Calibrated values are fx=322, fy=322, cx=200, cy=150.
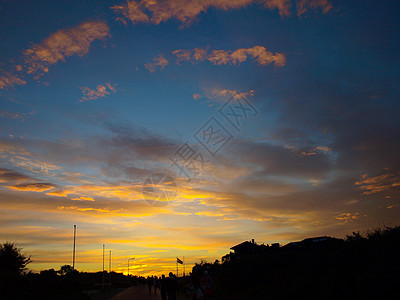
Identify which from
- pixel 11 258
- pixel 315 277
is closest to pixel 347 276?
A: pixel 315 277

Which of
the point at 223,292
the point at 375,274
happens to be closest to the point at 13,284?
the point at 223,292

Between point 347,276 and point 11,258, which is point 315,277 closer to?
point 347,276

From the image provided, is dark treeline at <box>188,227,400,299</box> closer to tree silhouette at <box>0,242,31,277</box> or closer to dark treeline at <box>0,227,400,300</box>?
dark treeline at <box>0,227,400,300</box>

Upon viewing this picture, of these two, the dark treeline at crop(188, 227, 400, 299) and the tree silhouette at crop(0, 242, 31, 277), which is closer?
the dark treeline at crop(188, 227, 400, 299)

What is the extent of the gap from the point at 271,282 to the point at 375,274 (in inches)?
442

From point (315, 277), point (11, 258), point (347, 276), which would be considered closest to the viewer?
point (347, 276)

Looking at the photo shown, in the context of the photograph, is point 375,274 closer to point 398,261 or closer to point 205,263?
point 398,261

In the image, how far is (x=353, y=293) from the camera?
1157 cm

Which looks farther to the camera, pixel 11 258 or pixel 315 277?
pixel 11 258

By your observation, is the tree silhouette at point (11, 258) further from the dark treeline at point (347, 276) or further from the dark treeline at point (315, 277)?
the dark treeline at point (347, 276)

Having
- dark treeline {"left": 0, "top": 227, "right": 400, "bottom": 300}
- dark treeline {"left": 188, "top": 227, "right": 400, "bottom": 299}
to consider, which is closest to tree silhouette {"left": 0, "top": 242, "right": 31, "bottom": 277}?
dark treeline {"left": 0, "top": 227, "right": 400, "bottom": 300}

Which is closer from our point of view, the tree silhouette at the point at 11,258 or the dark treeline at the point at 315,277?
the dark treeline at the point at 315,277

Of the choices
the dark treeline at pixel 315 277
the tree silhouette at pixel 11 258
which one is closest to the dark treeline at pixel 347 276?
the dark treeline at pixel 315 277

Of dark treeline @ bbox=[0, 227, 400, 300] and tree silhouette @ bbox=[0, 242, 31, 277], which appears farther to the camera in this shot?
tree silhouette @ bbox=[0, 242, 31, 277]
